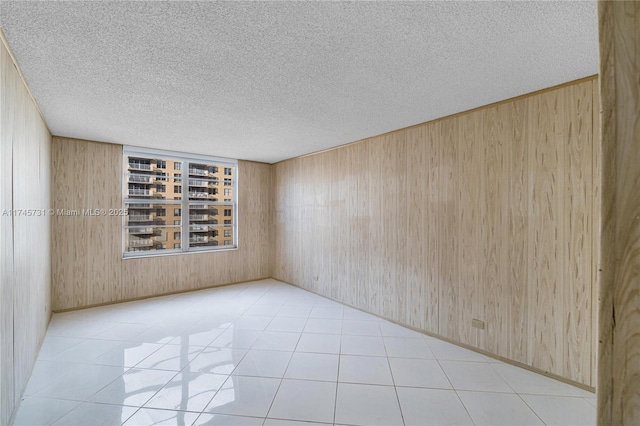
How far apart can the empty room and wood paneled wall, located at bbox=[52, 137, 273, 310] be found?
0.03 metres

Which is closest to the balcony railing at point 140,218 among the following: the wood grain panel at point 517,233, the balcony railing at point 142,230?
the balcony railing at point 142,230

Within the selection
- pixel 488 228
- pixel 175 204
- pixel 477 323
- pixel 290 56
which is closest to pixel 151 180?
pixel 175 204

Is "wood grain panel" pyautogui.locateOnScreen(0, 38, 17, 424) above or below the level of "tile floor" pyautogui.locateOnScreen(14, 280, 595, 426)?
above

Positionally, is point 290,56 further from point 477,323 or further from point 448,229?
point 477,323

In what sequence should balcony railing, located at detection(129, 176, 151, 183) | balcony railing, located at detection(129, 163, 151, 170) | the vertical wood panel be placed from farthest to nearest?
balcony railing, located at detection(129, 163, 151, 170) → balcony railing, located at detection(129, 176, 151, 183) → the vertical wood panel

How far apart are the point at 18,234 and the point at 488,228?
13.1 ft

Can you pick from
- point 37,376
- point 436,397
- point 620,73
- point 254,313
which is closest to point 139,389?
point 37,376

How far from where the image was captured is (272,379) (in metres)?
2.30

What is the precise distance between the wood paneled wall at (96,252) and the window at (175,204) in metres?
0.19

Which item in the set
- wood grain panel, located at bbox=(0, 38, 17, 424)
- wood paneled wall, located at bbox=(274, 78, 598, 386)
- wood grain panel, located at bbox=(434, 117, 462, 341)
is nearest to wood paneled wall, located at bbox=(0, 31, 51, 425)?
wood grain panel, located at bbox=(0, 38, 17, 424)

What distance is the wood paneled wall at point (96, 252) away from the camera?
3.76m

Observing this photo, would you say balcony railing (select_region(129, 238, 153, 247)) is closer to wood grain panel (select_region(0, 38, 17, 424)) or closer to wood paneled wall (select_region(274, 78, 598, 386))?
wood grain panel (select_region(0, 38, 17, 424))

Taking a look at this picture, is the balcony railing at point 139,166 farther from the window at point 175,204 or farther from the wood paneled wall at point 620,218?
the wood paneled wall at point 620,218

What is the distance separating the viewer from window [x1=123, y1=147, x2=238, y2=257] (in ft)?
14.7
